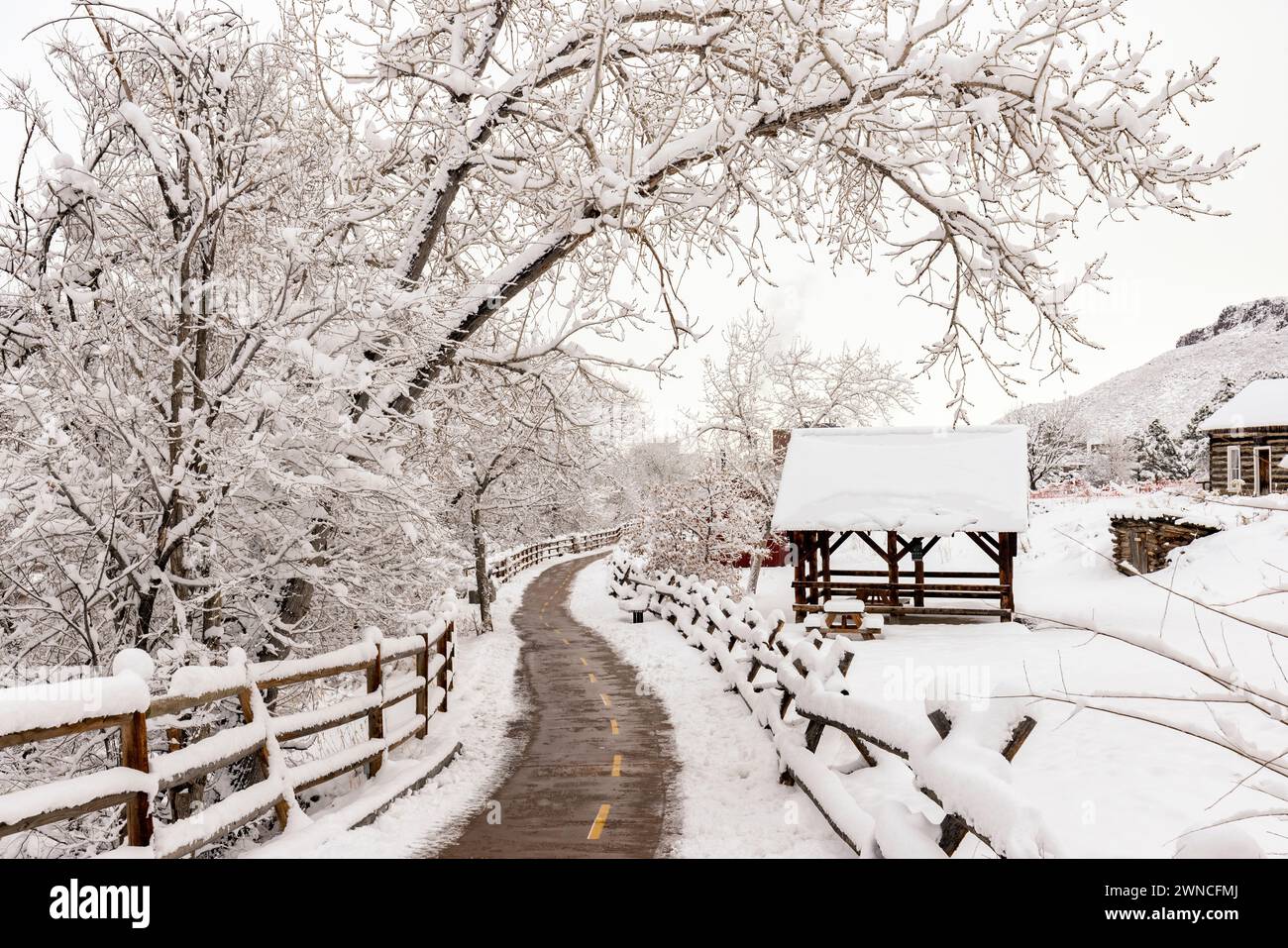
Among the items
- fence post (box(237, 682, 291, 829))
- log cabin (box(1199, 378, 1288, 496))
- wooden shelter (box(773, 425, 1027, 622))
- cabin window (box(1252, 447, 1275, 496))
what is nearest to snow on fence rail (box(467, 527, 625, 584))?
wooden shelter (box(773, 425, 1027, 622))

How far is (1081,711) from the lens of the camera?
1345cm

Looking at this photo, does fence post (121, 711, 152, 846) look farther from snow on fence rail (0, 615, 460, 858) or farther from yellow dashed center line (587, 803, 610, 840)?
yellow dashed center line (587, 803, 610, 840)

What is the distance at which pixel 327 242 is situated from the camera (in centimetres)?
738

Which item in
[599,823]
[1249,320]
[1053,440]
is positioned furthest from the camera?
[1249,320]

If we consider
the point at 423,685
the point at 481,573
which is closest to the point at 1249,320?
the point at 481,573

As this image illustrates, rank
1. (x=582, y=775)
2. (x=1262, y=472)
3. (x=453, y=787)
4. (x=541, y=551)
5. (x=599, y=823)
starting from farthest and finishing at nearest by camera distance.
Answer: (x=541, y=551)
(x=1262, y=472)
(x=582, y=775)
(x=453, y=787)
(x=599, y=823)

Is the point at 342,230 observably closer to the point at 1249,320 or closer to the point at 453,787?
the point at 453,787

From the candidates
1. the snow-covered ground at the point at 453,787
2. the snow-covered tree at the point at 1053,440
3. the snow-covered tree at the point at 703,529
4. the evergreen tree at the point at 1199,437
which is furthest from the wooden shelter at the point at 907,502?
the evergreen tree at the point at 1199,437

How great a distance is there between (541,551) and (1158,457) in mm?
46942
